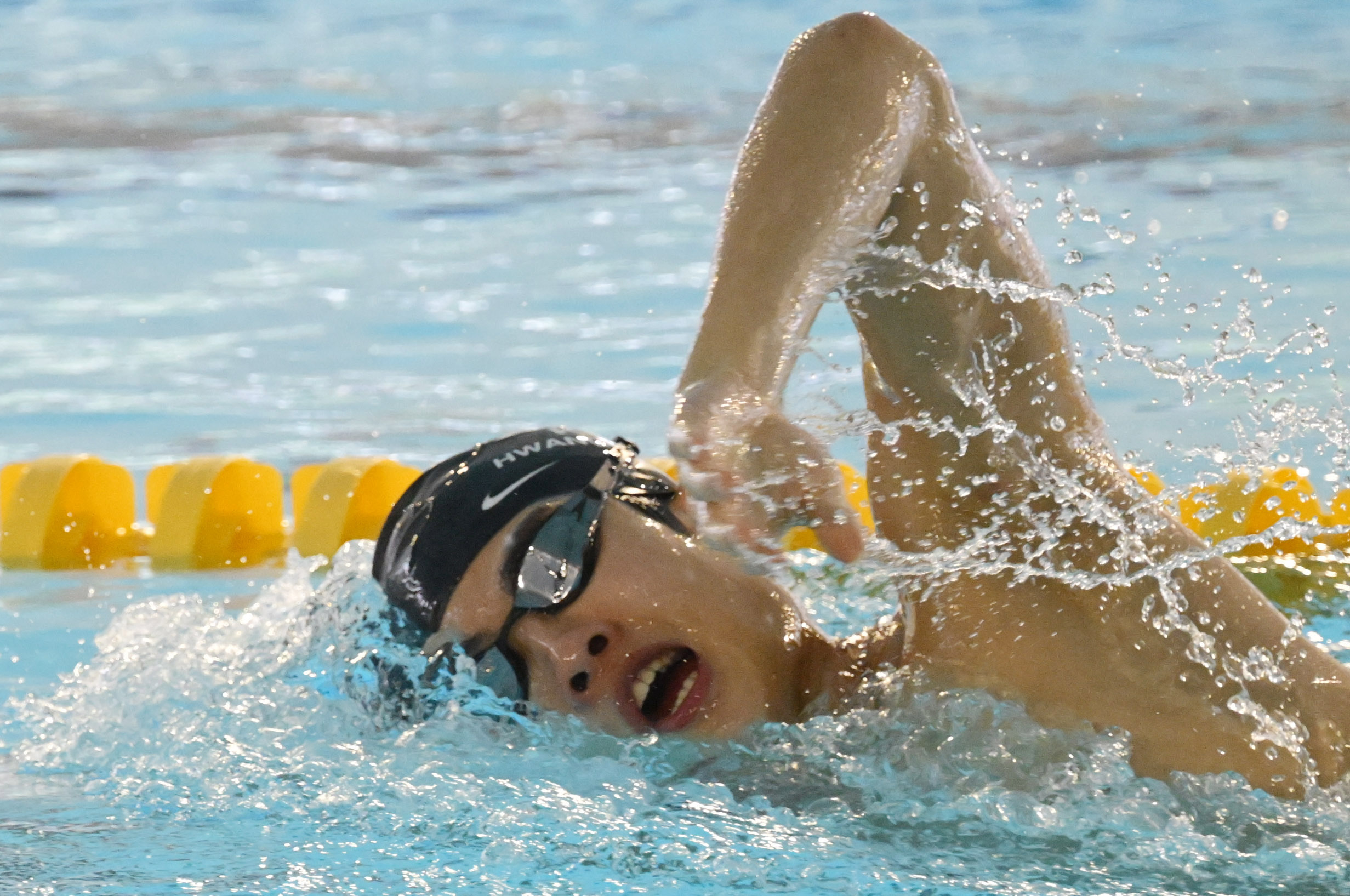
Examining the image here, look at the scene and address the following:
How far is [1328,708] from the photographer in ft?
5.41

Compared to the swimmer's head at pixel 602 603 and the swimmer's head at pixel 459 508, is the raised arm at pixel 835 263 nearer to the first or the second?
the swimmer's head at pixel 602 603

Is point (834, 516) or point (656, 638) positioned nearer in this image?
point (834, 516)

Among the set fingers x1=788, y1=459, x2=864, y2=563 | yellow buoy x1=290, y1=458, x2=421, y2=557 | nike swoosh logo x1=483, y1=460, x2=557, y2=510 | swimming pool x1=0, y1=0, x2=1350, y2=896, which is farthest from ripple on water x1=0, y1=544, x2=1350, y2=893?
yellow buoy x1=290, y1=458, x2=421, y2=557

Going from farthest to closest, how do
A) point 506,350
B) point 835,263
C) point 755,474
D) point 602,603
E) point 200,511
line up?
point 506,350
point 200,511
point 602,603
point 835,263
point 755,474

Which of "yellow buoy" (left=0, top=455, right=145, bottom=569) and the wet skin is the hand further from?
"yellow buoy" (left=0, top=455, right=145, bottom=569)

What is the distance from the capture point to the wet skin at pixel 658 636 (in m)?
1.78

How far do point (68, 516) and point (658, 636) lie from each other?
260 centimetres

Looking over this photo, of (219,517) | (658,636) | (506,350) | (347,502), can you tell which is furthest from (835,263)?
(506,350)

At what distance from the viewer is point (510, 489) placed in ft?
6.39

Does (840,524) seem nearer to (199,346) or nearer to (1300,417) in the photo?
(1300,417)

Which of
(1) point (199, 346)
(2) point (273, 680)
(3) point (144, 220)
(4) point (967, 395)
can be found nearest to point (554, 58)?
(3) point (144, 220)

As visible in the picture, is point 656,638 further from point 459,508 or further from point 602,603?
point 459,508

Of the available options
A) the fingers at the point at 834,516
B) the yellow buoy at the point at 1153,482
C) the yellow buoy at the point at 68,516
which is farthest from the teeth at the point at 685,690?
the yellow buoy at the point at 68,516

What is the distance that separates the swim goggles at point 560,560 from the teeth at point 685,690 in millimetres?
168
